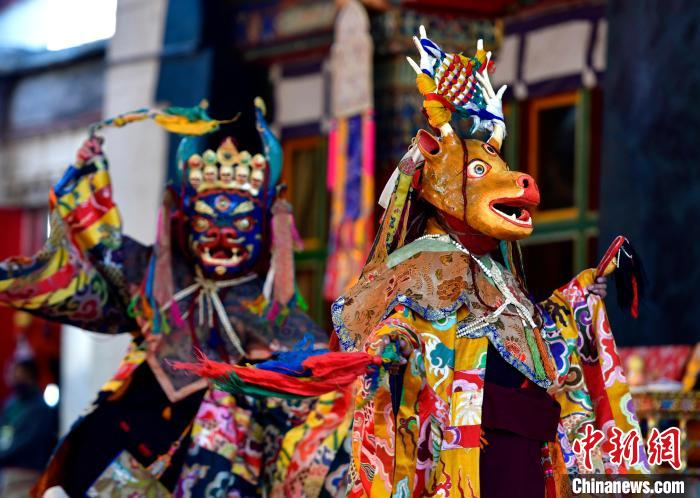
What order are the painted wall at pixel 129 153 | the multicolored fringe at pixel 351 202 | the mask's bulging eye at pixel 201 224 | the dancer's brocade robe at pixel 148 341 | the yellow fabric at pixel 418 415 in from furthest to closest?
the painted wall at pixel 129 153 → the multicolored fringe at pixel 351 202 → the mask's bulging eye at pixel 201 224 → the dancer's brocade robe at pixel 148 341 → the yellow fabric at pixel 418 415

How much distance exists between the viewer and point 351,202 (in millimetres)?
9633

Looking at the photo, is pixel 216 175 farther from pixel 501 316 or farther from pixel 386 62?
pixel 386 62

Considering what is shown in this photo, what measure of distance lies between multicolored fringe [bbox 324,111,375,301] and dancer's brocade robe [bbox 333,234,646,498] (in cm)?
421

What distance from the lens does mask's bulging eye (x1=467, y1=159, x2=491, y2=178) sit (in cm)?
517

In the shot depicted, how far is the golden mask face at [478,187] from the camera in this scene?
5.12 metres

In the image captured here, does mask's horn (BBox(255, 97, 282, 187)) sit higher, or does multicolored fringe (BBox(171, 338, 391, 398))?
mask's horn (BBox(255, 97, 282, 187))

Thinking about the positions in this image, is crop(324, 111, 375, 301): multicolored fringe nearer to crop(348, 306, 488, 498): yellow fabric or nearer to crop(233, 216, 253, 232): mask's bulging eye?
crop(233, 216, 253, 232): mask's bulging eye

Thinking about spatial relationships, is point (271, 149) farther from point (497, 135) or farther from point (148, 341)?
point (497, 135)

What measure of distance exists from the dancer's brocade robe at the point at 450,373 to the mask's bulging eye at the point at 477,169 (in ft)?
0.71

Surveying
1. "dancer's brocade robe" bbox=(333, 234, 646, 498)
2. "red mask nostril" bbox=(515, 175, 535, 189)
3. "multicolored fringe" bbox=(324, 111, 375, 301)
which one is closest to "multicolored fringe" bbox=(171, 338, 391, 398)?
"dancer's brocade robe" bbox=(333, 234, 646, 498)

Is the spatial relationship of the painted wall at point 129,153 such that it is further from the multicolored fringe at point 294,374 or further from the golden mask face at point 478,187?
the multicolored fringe at point 294,374

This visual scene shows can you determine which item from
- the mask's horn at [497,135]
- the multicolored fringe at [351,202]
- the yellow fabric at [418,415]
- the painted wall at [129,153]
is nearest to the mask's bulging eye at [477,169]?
the mask's horn at [497,135]

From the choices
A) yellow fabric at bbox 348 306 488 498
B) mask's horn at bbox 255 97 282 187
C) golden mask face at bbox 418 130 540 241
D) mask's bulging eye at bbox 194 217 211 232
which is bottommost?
yellow fabric at bbox 348 306 488 498

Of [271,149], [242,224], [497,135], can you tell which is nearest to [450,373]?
[497,135]
